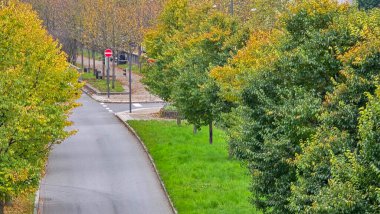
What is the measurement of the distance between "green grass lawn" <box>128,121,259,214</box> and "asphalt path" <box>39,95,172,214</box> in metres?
0.73

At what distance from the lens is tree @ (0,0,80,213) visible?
21.9 meters

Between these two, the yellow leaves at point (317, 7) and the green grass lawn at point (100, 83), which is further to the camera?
the green grass lawn at point (100, 83)

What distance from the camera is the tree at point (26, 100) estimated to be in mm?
21906

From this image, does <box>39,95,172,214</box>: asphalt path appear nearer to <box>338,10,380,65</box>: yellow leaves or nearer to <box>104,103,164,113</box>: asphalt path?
<box>104,103,164,113</box>: asphalt path

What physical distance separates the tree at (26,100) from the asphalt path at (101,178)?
4433 millimetres

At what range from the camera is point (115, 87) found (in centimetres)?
7300

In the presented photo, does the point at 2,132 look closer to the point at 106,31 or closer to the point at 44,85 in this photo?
the point at 44,85

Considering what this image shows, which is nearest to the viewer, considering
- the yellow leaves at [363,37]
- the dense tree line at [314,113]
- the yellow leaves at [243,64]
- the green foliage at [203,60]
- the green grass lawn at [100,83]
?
the dense tree line at [314,113]

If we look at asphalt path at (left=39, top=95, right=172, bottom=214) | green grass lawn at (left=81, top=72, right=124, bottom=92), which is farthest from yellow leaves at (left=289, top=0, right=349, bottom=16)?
green grass lawn at (left=81, top=72, right=124, bottom=92)

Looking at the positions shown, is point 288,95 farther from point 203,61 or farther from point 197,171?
point 203,61

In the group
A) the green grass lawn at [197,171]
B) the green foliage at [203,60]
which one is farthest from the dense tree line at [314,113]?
the green foliage at [203,60]

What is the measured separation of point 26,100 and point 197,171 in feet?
42.4

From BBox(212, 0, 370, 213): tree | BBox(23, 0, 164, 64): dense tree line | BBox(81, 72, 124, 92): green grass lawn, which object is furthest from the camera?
BBox(23, 0, 164, 64): dense tree line

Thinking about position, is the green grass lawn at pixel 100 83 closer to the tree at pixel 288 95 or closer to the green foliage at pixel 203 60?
the green foliage at pixel 203 60
